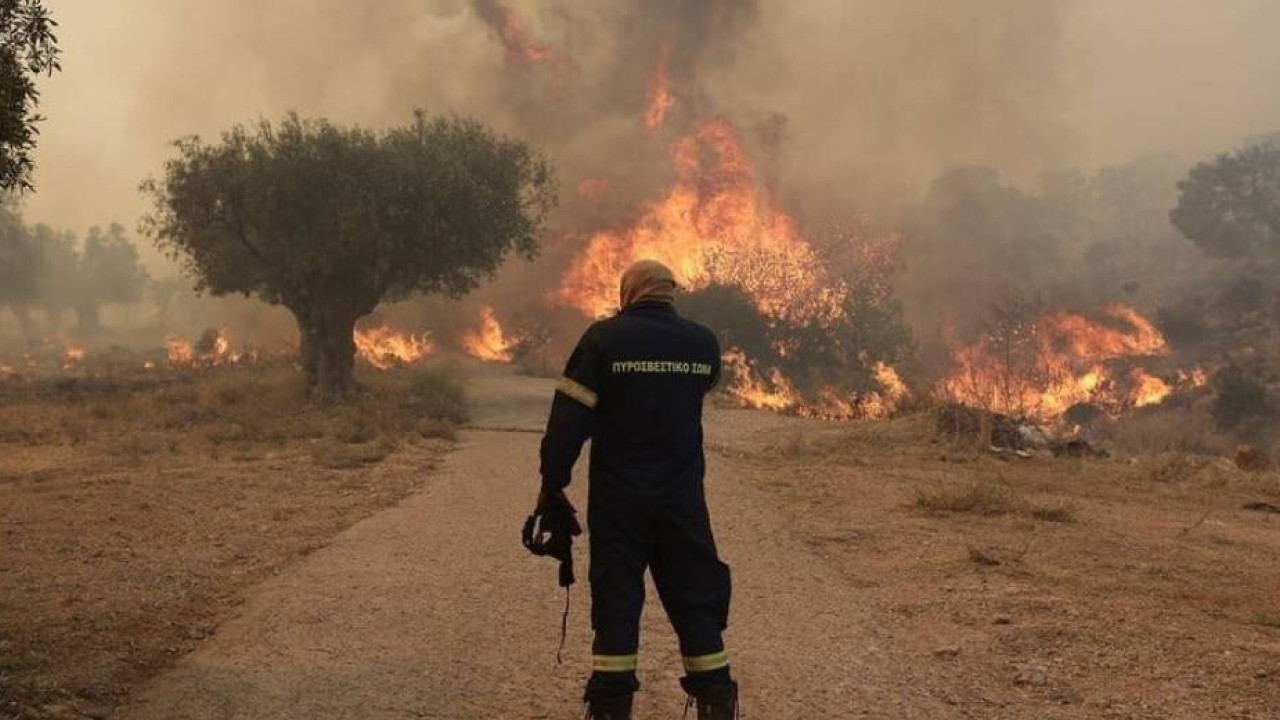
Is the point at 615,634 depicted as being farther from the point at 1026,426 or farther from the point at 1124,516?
the point at 1026,426

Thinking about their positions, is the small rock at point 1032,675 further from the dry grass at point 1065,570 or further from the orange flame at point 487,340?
the orange flame at point 487,340

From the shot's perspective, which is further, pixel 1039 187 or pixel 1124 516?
pixel 1039 187

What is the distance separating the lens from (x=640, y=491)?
4.66 m

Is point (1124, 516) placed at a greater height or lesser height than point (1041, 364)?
lesser

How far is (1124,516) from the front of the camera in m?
12.6

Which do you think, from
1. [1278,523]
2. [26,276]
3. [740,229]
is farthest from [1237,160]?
[26,276]

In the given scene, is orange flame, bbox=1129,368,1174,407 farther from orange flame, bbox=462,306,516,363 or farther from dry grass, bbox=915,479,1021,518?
dry grass, bbox=915,479,1021,518

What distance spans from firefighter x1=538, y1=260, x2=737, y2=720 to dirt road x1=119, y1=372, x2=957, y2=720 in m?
0.99

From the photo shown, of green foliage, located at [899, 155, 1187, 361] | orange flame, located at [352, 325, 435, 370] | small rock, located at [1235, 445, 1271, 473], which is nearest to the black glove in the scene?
small rock, located at [1235, 445, 1271, 473]

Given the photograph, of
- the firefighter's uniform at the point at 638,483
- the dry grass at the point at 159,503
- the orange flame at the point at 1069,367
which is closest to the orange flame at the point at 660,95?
the orange flame at the point at 1069,367

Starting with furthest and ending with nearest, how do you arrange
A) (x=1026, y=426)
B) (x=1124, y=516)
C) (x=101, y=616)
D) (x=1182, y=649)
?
(x=1026, y=426) → (x=1124, y=516) → (x=101, y=616) → (x=1182, y=649)

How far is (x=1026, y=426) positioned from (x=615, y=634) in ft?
58.6

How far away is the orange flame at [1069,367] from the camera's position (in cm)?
4028

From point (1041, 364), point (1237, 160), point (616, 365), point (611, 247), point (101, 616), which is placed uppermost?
point (1237, 160)
